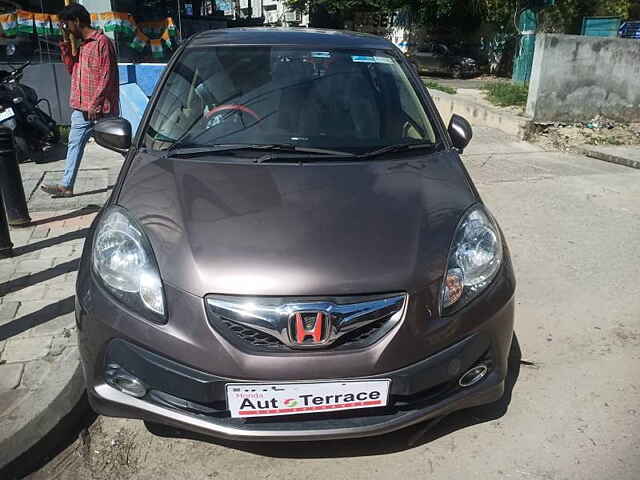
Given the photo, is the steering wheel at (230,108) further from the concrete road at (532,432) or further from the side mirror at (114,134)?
the concrete road at (532,432)

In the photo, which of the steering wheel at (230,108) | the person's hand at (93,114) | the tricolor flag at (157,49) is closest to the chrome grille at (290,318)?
the steering wheel at (230,108)

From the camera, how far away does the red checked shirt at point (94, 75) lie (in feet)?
17.7

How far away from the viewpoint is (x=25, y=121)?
7152 millimetres

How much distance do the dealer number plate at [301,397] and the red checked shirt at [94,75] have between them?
4.28 m

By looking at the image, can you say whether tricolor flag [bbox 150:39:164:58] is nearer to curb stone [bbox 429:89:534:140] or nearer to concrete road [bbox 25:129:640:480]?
curb stone [bbox 429:89:534:140]

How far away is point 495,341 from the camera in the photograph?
7.61ft

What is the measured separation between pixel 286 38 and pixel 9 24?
1056 centimetres

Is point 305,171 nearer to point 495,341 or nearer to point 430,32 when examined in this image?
point 495,341

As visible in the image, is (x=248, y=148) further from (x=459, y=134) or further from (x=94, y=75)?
(x=94, y=75)

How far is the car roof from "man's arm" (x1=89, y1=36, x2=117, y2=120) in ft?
7.29

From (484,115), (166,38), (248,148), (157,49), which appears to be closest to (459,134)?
(248,148)

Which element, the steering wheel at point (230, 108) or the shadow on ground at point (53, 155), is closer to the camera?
the steering wheel at point (230, 108)

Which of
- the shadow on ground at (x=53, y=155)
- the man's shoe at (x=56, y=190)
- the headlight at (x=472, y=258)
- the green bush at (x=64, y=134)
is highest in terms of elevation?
the headlight at (x=472, y=258)

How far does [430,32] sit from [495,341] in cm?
2413
